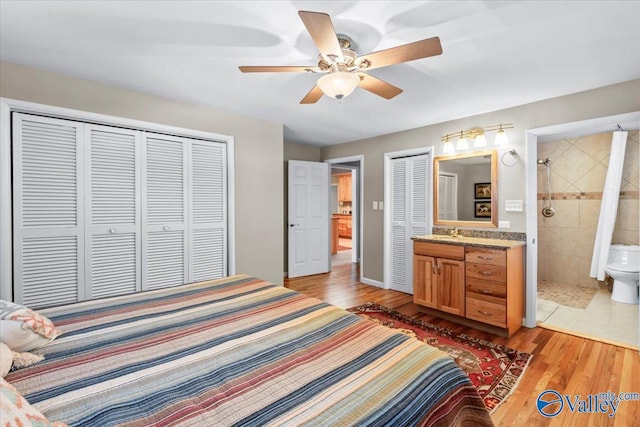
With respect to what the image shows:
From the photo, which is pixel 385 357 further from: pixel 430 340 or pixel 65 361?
pixel 430 340

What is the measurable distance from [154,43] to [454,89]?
2.44 meters

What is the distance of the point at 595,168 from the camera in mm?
4105

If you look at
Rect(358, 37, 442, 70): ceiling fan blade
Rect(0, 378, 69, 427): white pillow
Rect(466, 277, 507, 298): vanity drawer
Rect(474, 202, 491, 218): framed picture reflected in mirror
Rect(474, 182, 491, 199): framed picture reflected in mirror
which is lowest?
Rect(466, 277, 507, 298): vanity drawer

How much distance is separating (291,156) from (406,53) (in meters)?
3.68

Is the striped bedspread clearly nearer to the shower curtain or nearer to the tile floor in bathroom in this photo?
the tile floor in bathroom

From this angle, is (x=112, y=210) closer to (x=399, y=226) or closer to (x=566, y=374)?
(x=399, y=226)

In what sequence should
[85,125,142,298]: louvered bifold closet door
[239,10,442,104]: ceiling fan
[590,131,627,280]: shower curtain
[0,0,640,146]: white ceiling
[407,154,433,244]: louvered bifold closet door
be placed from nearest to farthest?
[239,10,442,104]: ceiling fan
[0,0,640,146]: white ceiling
[85,125,142,298]: louvered bifold closet door
[590,131,627,280]: shower curtain
[407,154,433,244]: louvered bifold closet door

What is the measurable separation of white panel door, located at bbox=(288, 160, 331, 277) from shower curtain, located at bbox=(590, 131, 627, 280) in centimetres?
390

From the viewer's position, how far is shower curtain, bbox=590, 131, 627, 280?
3732mm

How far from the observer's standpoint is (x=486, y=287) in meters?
2.89

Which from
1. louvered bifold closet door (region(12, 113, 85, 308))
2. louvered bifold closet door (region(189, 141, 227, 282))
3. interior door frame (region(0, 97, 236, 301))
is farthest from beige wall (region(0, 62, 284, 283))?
louvered bifold closet door (region(12, 113, 85, 308))

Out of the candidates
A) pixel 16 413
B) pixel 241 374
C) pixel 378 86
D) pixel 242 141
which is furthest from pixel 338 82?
pixel 242 141

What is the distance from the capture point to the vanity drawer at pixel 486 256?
110 inches

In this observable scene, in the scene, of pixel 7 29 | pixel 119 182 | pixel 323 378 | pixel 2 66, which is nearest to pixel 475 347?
pixel 323 378
